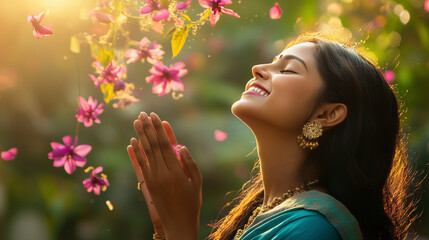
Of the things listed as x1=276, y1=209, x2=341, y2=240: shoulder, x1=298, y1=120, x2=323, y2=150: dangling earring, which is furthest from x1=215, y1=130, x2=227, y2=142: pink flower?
x1=276, y1=209, x2=341, y2=240: shoulder

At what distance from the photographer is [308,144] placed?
60.4 inches

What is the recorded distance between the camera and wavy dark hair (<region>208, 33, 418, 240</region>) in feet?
4.93

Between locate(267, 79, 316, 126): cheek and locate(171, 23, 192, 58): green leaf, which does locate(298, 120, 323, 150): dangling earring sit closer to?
locate(267, 79, 316, 126): cheek

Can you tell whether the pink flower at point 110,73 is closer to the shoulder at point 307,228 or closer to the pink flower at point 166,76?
the pink flower at point 166,76

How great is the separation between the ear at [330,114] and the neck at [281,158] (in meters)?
0.08

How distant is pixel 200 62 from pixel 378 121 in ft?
6.43

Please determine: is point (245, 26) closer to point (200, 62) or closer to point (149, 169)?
point (200, 62)

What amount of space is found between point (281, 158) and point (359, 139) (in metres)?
0.23

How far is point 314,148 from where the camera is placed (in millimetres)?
1560

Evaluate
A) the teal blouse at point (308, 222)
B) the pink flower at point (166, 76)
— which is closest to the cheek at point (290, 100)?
the teal blouse at point (308, 222)

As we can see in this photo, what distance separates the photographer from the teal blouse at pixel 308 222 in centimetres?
131

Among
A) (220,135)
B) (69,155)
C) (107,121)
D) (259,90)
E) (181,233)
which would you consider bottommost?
(107,121)

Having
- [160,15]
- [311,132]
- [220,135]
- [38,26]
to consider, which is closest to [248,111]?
[311,132]

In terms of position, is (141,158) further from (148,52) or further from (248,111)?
(148,52)
